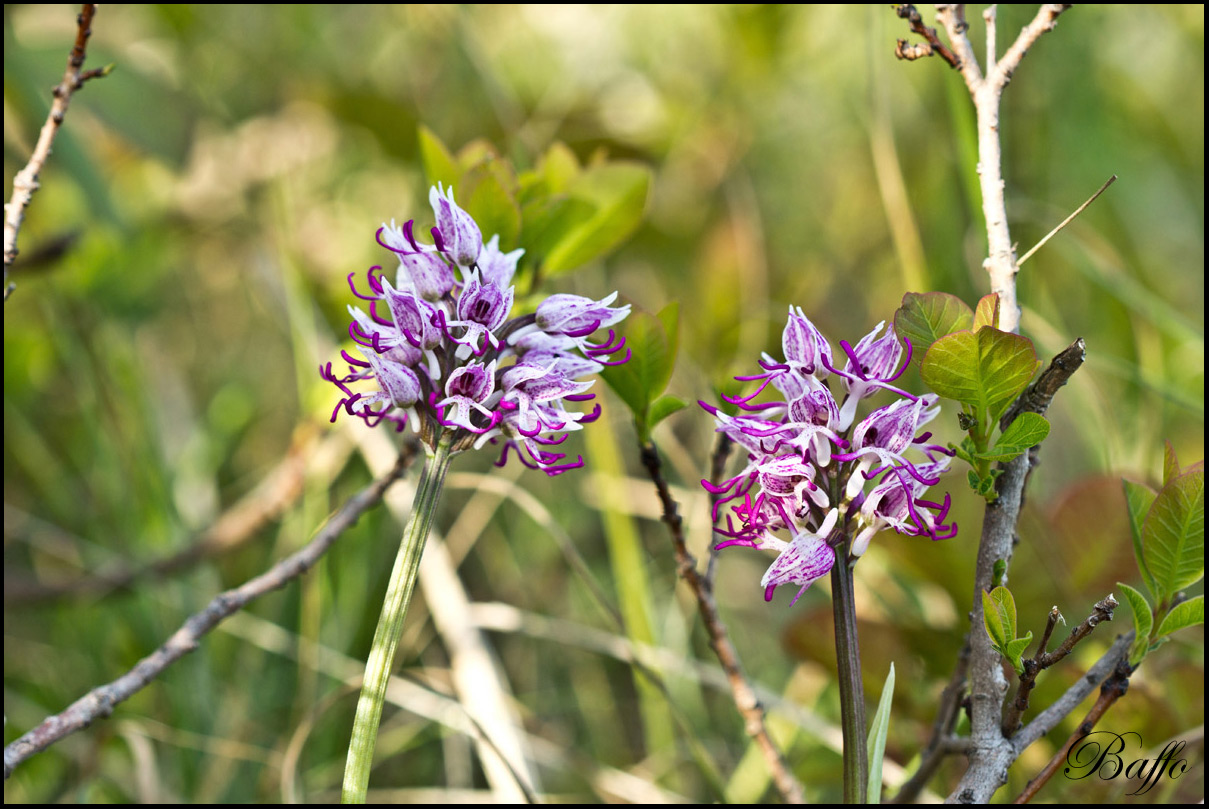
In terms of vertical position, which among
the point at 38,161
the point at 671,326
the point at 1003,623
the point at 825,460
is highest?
the point at 38,161

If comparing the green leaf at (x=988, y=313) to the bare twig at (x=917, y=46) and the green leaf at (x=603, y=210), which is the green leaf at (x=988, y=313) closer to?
the bare twig at (x=917, y=46)

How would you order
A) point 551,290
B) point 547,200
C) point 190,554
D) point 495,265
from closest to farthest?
point 495,265
point 547,200
point 551,290
point 190,554

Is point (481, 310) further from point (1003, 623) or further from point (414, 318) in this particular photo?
point (1003, 623)

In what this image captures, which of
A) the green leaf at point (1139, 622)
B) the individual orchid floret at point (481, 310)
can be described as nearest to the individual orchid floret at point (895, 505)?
the green leaf at point (1139, 622)

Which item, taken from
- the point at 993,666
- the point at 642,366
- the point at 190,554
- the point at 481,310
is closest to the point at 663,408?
the point at 642,366

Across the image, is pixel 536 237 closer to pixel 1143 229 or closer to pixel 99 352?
pixel 99 352

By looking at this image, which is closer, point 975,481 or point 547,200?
point 975,481
